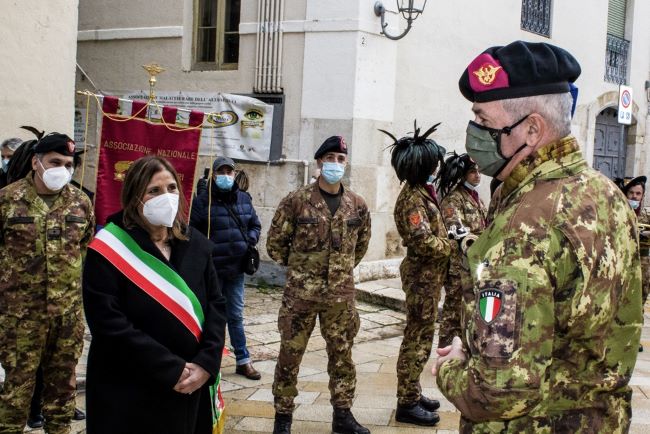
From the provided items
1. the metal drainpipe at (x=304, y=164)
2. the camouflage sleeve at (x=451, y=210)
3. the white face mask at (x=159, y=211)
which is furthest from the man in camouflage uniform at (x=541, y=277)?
the metal drainpipe at (x=304, y=164)

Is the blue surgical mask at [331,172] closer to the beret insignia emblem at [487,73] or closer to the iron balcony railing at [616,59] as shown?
the beret insignia emblem at [487,73]

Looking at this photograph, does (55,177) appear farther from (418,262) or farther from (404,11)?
(404,11)

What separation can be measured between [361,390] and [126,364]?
324 cm

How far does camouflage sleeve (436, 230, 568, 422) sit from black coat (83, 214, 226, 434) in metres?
1.63

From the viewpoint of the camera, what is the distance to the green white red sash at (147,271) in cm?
321

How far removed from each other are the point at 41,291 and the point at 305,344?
66.8 inches

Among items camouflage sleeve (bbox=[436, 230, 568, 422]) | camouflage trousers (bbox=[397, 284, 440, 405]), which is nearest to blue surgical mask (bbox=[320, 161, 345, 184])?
camouflage trousers (bbox=[397, 284, 440, 405])

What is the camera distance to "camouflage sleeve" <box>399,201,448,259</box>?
17.1 feet

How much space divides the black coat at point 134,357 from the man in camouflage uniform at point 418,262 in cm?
228

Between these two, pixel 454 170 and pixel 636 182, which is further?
pixel 636 182

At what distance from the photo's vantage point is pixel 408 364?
17.5 ft

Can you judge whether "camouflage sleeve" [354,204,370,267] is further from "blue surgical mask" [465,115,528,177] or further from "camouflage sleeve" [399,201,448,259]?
"blue surgical mask" [465,115,528,177]

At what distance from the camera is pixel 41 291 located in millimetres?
4512

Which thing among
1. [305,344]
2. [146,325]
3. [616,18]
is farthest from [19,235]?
[616,18]
